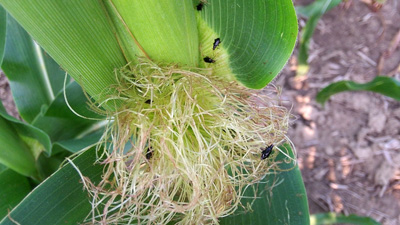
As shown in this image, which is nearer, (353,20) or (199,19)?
(199,19)

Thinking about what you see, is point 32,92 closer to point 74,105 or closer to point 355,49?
point 74,105

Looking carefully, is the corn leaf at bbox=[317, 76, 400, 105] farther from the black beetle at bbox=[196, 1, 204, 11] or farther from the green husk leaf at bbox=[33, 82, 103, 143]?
the green husk leaf at bbox=[33, 82, 103, 143]

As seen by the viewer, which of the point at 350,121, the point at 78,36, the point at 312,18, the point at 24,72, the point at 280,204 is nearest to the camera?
the point at 78,36

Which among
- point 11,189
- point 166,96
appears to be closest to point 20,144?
point 11,189

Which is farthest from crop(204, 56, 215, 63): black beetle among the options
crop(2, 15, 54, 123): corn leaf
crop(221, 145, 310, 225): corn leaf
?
crop(2, 15, 54, 123): corn leaf

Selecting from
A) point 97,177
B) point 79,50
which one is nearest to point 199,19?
point 79,50

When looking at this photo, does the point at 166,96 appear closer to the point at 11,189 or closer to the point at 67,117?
the point at 67,117
